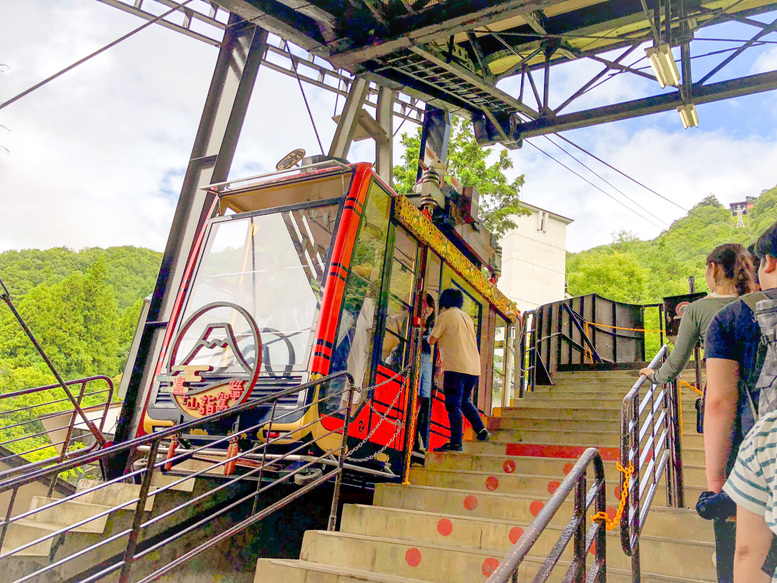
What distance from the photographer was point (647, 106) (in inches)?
316

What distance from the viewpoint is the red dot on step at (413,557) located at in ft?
12.5

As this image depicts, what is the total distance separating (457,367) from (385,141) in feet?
19.0

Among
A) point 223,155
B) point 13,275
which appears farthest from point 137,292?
point 223,155

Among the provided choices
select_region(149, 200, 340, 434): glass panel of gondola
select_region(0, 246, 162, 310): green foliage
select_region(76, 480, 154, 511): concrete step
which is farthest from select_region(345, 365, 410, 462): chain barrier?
select_region(0, 246, 162, 310): green foliage

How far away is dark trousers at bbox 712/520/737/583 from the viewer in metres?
2.07

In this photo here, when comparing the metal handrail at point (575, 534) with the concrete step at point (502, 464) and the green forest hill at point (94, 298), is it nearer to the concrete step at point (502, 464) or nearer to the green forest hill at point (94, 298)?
the concrete step at point (502, 464)

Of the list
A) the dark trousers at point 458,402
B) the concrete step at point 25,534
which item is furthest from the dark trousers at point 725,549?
the concrete step at point 25,534

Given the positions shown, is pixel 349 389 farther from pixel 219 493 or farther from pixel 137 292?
pixel 137 292

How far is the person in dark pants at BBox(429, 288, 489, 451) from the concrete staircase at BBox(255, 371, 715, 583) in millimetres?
346

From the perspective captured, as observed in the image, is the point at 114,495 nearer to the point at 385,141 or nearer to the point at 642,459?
the point at 642,459

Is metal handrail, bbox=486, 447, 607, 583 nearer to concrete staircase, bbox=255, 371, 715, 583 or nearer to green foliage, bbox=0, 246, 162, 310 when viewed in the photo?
concrete staircase, bbox=255, 371, 715, 583

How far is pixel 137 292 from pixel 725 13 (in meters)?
54.4

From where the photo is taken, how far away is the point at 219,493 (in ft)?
13.6

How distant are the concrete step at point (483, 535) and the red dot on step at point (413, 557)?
0.14 meters
